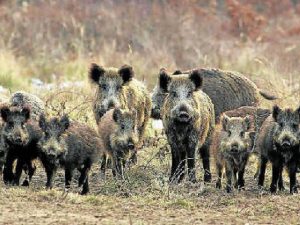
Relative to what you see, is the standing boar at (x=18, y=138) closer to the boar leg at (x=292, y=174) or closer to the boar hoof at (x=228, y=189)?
the boar hoof at (x=228, y=189)

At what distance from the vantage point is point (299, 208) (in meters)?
10.1

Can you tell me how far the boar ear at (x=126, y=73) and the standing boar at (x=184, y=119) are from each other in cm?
100

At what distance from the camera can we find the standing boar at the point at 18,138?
36.0 feet

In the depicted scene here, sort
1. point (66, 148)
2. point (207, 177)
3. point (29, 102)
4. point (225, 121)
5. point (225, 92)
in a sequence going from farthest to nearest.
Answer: point (225, 92)
point (29, 102)
point (207, 177)
point (225, 121)
point (66, 148)

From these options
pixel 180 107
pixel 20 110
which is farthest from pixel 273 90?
pixel 20 110

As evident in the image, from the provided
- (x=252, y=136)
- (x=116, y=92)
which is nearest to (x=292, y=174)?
(x=252, y=136)

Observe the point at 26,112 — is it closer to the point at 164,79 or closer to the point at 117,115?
the point at 117,115

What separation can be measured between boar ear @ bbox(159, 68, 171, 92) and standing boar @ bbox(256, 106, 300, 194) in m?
1.34

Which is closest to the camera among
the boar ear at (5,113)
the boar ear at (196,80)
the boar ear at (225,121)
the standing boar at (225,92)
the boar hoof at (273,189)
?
the boar ear at (5,113)

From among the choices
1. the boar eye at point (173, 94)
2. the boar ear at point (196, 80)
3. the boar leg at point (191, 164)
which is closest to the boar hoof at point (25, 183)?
the boar leg at point (191, 164)

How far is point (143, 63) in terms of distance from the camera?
21.6 metres

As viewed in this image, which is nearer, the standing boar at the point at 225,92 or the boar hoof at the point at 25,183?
the boar hoof at the point at 25,183

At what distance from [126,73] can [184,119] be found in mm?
1776

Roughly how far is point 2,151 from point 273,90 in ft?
20.4
